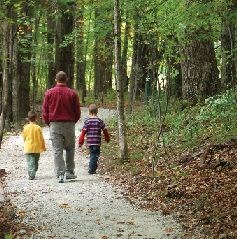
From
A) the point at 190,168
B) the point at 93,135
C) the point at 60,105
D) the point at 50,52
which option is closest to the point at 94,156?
the point at 93,135

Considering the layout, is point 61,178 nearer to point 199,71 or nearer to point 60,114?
point 60,114

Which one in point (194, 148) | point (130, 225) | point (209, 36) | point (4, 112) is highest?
point (209, 36)

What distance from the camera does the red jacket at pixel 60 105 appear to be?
9.89 meters

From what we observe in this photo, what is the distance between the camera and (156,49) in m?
11.6

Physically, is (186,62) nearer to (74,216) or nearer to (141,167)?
(141,167)

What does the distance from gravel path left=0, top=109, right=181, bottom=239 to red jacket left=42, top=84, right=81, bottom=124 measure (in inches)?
50.6

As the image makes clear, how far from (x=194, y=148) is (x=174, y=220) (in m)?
4.09

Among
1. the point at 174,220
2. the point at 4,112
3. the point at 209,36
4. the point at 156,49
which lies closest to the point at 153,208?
the point at 174,220

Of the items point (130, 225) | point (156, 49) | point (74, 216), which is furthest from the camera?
point (156, 49)

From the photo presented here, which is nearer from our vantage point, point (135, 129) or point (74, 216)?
point (74, 216)

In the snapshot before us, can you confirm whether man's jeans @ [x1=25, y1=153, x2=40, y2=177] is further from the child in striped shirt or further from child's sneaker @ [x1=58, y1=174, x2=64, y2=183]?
the child in striped shirt

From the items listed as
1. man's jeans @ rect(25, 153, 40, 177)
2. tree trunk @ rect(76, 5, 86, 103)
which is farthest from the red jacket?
tree trunk @ rect(76, 5, 86, 103)

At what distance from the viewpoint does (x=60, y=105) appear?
32.4ft

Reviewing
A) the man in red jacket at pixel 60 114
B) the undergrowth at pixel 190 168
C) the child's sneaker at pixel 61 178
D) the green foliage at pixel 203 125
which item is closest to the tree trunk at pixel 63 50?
the undergrowth at pixel 190 168
